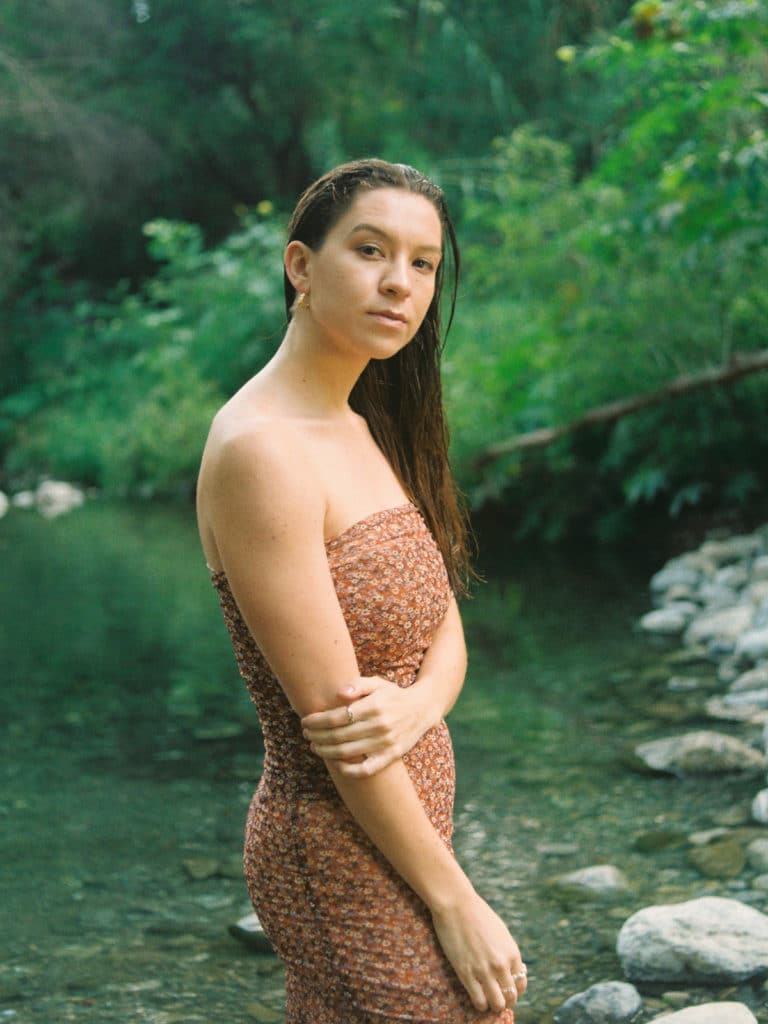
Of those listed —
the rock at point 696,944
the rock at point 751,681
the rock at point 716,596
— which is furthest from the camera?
the rock at point 716,596

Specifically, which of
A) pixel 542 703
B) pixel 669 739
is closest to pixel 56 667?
pixel 542 703

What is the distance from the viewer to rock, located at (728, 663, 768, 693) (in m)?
5.23

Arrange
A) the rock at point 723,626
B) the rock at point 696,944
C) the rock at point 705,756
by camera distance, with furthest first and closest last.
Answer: the rock at point 723,626, the rock at point 705,756, the rock at point 696,944

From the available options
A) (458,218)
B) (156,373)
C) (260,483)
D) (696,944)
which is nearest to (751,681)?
(696,944)

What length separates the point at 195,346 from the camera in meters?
15.9

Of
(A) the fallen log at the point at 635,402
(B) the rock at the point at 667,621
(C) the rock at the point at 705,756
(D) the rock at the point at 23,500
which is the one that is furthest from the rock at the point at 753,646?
(D) the rock at the point at 23,500

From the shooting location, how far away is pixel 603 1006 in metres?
2.78

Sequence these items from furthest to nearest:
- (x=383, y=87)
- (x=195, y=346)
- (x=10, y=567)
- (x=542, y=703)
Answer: (x=383, y=87), (x=195, y=346), (x=10, y=567), (x=542, y=703)

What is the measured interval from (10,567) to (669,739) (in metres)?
6.75

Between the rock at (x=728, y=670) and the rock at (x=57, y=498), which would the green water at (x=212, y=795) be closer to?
the rock at (x=728, y=670)

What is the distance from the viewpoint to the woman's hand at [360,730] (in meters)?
1.43

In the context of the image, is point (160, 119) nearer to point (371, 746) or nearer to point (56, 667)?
point (56, 667)

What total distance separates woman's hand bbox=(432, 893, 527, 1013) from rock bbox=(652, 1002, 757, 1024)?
1.25m

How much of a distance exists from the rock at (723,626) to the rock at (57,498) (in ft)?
31.4
